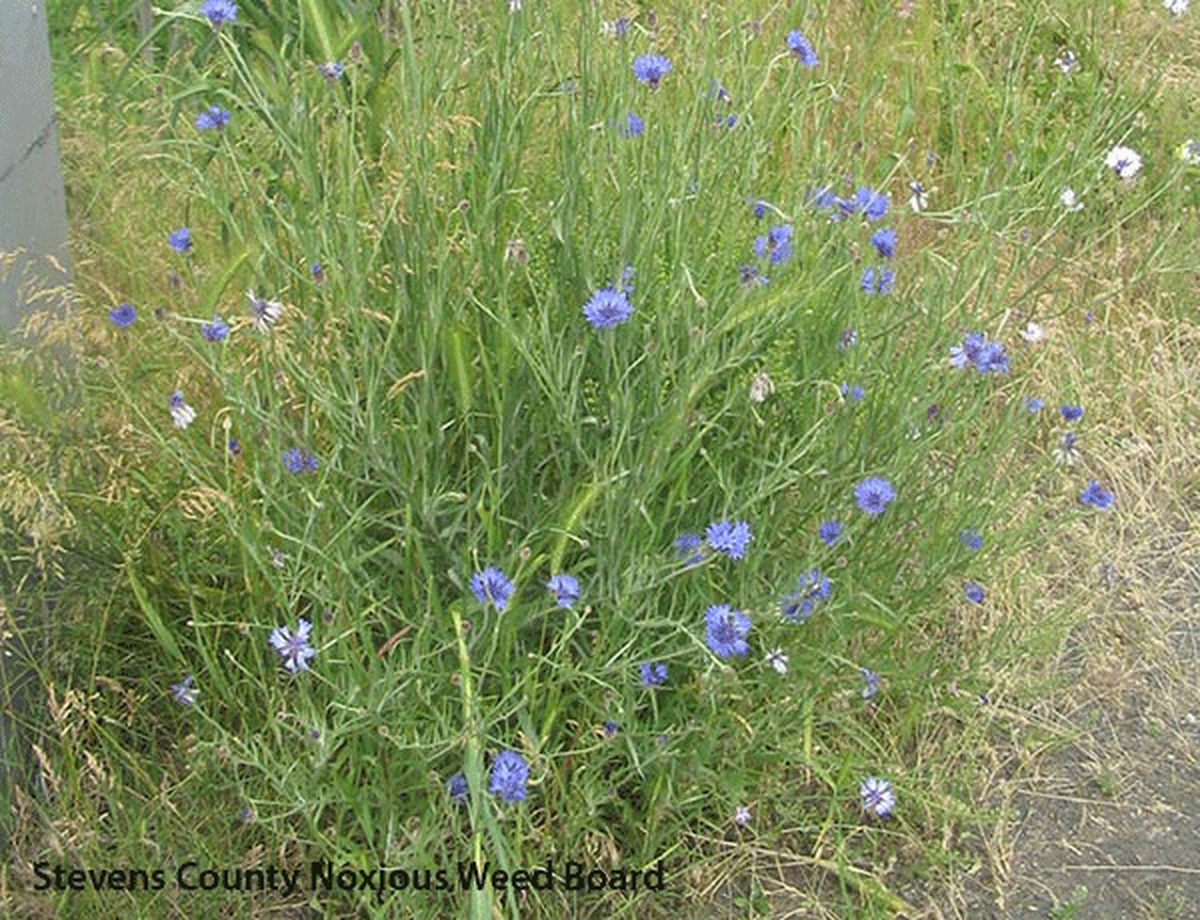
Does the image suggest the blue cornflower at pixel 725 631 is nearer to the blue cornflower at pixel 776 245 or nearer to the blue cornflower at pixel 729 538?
the blue cornflower at pixel 729 538

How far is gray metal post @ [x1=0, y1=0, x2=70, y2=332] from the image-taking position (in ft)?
6.86

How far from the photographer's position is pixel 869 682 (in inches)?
87.4

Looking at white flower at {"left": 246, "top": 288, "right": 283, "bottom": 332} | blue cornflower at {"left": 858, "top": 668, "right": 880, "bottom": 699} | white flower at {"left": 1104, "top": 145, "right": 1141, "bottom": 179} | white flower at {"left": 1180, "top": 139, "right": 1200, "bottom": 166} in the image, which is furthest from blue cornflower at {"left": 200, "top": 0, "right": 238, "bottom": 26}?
white flower at {"left": 1180, "top": 139, "right": 1200, "bottom": 166}

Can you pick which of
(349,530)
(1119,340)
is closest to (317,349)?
(349,530)

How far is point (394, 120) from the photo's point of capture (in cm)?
263

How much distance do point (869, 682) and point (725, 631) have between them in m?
0.40

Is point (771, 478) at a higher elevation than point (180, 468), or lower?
lower

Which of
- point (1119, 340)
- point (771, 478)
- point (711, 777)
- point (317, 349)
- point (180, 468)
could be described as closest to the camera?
point (771, 478)

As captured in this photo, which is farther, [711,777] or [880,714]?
[880,714]

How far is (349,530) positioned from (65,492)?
499 mm

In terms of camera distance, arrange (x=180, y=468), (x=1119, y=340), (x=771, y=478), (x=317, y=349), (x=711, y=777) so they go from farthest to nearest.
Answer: (x=1119, y=340), (x=180, y=468), (x=711, y=777), (x=317, y=349), (x=771, y=478)

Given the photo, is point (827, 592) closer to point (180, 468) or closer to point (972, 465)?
point (972, 465)

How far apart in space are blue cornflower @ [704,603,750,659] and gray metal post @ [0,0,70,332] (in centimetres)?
107

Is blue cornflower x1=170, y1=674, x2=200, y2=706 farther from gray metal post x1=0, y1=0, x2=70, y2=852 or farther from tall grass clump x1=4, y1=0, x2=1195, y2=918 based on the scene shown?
gray metal post x1=0, y1=0, x2=70, y2=852
